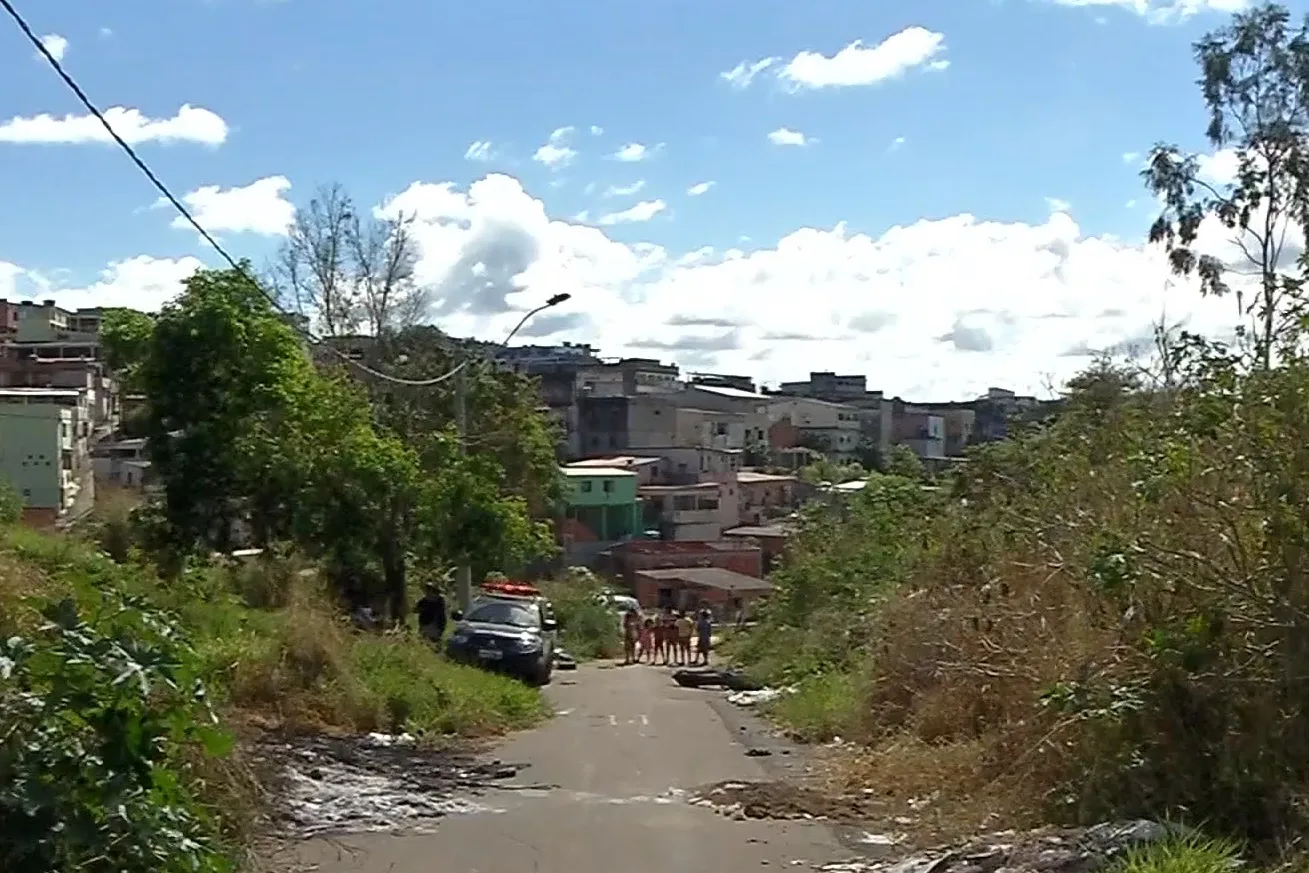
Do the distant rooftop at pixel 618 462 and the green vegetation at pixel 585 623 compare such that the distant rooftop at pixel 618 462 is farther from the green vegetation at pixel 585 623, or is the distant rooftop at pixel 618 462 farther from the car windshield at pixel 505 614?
the car windshield at pixel 505 614

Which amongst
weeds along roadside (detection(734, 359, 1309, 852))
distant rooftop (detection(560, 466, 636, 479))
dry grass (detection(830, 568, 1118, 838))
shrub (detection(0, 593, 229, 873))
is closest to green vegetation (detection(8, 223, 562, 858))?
shrub (detection(0, 593, 229, 873))

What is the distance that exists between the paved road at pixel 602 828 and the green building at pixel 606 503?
5027 cm

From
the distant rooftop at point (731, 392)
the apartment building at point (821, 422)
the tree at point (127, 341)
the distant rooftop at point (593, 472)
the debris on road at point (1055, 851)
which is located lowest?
the debris on road at point (1055, 851)

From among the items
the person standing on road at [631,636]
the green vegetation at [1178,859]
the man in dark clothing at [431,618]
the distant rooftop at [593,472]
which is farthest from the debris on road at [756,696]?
the distant rooftop at [593,472]

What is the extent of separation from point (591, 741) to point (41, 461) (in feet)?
118

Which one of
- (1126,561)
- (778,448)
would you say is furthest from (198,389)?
(778,448)

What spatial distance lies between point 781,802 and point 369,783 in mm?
3934

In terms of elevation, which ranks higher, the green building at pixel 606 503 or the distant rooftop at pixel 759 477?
the distant rooftop at pixel 759 477

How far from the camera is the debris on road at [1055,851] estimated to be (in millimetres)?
9594

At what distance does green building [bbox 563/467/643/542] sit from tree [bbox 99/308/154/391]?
43.2 m

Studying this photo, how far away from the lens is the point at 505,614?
3053cm

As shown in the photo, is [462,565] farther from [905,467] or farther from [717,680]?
[905,467]

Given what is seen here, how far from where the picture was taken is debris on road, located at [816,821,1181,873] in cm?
959

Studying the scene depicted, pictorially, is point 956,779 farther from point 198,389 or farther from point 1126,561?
point 198,389
